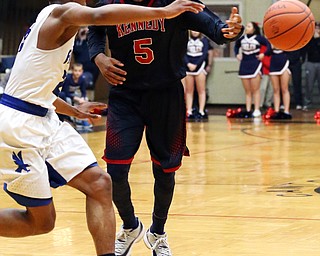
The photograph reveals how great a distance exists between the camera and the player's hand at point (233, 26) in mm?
5559

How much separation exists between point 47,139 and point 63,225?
2139 millimetres

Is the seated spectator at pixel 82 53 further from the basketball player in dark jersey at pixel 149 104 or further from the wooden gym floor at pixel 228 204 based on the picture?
the basketball player in dark jersey at pixel 149 104

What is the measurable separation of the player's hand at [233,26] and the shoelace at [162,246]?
147 cm

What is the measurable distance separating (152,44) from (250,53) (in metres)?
12.6

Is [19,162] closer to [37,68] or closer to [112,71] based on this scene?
[37,68]

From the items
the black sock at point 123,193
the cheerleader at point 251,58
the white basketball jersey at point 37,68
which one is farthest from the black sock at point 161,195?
the cheerleader at point 251,58

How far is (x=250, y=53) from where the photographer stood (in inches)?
722

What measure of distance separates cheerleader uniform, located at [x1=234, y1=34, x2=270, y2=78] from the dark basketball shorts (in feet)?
40.2

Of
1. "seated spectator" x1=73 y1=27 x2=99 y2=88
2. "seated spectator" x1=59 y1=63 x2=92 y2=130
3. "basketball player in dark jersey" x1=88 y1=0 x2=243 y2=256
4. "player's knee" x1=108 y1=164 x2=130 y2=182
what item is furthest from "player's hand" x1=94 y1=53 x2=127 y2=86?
"seated spectator" x1=73 y1=27 x2=99 y2=88

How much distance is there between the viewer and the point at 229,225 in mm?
6789

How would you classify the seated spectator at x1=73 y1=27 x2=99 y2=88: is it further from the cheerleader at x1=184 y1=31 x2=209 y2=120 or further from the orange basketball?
the orange basketball

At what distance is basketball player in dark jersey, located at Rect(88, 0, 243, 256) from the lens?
591cm

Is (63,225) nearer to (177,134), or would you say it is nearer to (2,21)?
(177,134)

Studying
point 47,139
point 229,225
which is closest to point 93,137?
point 229,225
